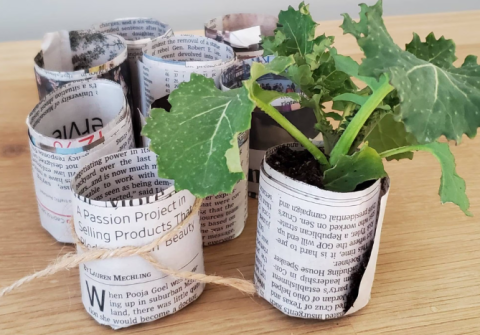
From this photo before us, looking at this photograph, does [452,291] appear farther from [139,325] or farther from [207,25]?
[207,25]

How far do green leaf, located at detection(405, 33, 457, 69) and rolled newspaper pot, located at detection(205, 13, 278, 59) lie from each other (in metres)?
0.23

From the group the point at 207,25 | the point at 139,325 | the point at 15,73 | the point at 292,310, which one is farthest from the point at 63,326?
the point at 15,73

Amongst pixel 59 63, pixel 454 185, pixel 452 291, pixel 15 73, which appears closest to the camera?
pixel 454 185

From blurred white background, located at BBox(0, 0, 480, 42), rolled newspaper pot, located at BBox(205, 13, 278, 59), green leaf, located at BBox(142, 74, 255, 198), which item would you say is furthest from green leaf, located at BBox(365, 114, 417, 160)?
blurred white background, located at BBox(0, 0, 480, 42)

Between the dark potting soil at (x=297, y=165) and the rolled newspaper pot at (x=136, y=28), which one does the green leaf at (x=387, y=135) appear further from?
the rolled newspaper pot at (x=136, y=28)

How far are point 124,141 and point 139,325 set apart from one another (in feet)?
0.50

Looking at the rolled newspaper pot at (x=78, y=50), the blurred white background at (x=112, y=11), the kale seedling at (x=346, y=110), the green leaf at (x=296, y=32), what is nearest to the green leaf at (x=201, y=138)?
the kale seedling at (x=346, y=110)

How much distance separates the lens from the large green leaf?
281 millimetres

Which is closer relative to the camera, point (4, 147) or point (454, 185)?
point (454, 185)

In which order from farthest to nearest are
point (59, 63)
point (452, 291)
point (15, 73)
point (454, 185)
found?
1. point (15, 73)
2. point (59, 63)
3. point (452, 291)
4. point (454, 185)

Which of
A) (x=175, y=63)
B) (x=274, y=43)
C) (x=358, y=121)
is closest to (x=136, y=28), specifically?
(x=175, y=63)

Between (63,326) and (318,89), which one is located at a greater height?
(318,89)

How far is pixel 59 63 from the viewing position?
604 millimetres

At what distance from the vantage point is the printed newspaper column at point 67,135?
44 centimetres
